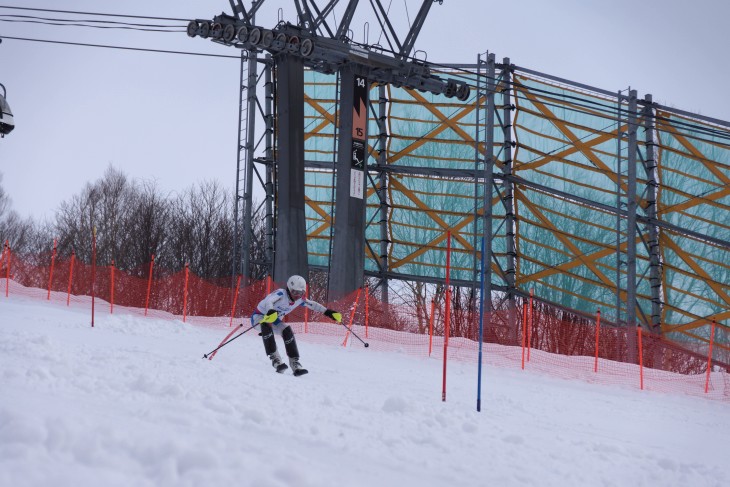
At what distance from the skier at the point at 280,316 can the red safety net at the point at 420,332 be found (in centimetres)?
321

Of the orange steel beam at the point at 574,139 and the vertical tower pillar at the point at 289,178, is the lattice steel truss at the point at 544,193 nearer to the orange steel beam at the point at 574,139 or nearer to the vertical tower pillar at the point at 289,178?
the orange steel beam at the point at 574,139

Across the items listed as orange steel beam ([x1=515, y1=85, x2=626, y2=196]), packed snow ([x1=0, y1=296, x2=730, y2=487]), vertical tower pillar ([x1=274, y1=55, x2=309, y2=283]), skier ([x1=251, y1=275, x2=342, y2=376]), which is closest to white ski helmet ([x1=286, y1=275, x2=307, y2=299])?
skier ([x1=251, y1=275, x2=342, y2=376])

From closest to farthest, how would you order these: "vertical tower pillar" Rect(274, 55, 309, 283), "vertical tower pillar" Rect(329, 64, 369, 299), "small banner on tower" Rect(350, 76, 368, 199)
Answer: "vertical tower pillar" Rect(274, 55, 309, 283) → "vertical tower pillar" Rect(329, 64, 369, 299) → "small banner on tower" Rect(350, 76, 368, 199)

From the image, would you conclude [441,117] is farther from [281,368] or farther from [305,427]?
[305,427]

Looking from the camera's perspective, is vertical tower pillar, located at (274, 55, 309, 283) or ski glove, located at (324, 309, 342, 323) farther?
vertical tower pillar, located at (274, 55, 309, 283)

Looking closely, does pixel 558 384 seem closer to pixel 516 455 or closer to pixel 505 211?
pixel 516 455

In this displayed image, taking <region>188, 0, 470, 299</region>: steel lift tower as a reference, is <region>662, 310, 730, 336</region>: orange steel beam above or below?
below

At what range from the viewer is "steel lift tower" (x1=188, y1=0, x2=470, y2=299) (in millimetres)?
21656

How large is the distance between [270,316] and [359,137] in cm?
1282

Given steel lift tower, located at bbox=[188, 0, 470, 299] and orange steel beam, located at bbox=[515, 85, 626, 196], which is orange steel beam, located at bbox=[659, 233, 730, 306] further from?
steel lift tower, located at bbox=[188, 0, 470, 299]

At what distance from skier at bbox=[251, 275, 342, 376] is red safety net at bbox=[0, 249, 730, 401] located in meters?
3.21

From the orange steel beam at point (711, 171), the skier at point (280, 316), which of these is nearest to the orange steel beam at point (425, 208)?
the orange steel beam at point (711, 171)

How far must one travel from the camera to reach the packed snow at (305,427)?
592cm

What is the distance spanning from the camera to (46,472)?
17.9 ft
